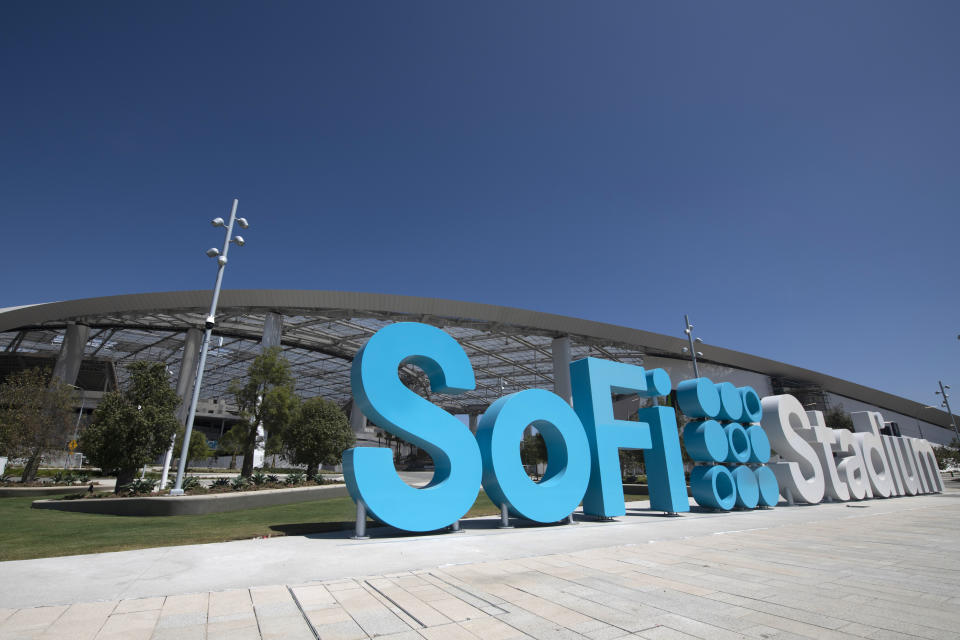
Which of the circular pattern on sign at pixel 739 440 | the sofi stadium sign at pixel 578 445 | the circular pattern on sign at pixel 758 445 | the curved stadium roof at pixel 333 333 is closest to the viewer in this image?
the sofi stadium sign at pixel 578 445

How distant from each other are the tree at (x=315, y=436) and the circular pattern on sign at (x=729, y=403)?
55.4ft

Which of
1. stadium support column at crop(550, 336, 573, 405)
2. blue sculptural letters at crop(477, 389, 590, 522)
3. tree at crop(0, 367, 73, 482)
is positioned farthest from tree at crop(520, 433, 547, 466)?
tree at crop(0, 367, 73, 482)

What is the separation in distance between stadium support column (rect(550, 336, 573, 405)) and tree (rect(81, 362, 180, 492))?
24.5 m

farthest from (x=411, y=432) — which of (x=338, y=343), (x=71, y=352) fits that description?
(x=71, y=352)

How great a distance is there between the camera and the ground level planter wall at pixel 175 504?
12391 mm

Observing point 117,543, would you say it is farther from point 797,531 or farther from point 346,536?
point 797,531

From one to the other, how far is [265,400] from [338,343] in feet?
61.1

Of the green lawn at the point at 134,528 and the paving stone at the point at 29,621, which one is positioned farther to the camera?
the green lawn at the point at 134,528

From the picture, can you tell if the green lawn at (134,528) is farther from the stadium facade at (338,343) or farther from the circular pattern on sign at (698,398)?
the stadium facade at (338,343)

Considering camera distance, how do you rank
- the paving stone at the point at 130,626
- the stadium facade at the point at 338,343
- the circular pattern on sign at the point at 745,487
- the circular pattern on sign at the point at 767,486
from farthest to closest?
the stadium facade at the point at 338,343 → the circular pattern on sign at the point at 767,486 → the circular pattern on sign at the point at 745,487 → the paving stone at the point at 130,626

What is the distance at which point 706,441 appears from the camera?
41.8 feet

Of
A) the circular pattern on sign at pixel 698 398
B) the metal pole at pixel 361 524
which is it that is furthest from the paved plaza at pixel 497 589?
the circular pattern on sign at pixel 698 398

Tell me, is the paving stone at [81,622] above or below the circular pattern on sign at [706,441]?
below

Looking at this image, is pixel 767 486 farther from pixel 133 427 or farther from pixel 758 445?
pixel 133 427
